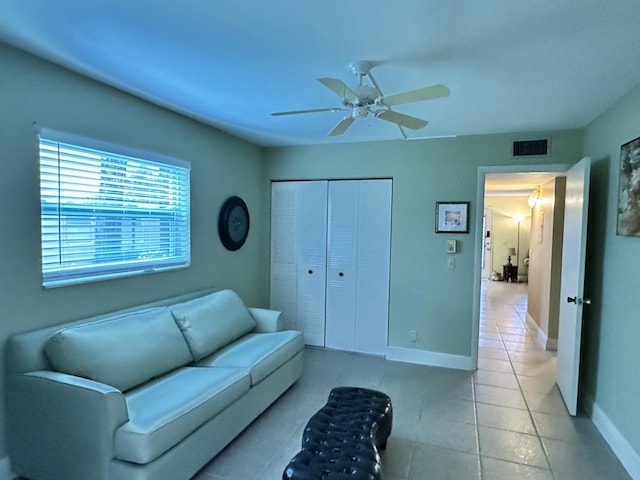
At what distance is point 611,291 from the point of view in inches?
106

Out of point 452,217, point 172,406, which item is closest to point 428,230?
point 452,217

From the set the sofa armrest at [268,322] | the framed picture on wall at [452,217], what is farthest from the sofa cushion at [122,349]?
the framed picture on wall at [452,217]

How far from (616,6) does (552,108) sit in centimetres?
145

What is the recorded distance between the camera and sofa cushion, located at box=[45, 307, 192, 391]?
2074 mm

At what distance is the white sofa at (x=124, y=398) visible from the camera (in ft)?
6.08

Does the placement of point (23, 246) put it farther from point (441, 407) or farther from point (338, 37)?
point (441, 407)

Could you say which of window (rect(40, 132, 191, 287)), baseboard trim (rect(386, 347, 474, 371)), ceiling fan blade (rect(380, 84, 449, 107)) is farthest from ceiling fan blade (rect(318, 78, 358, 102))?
baseboard trim (rect(386, 347, 474, 371))

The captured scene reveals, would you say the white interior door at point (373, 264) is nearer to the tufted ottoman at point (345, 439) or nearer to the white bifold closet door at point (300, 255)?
the white bifold closet door at point (300, 255)

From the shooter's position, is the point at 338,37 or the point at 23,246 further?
the point at 23,246

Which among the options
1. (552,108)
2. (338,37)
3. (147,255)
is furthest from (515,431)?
(147,255)

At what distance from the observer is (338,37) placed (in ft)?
6.03

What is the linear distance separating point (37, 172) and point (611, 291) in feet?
12.8

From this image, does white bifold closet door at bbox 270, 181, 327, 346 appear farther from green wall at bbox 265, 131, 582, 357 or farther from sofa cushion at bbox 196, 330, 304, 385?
sofa cushion at bbox 196, 330, 304, 385

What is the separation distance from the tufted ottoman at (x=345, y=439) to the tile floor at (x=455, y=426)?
13.7 inches
